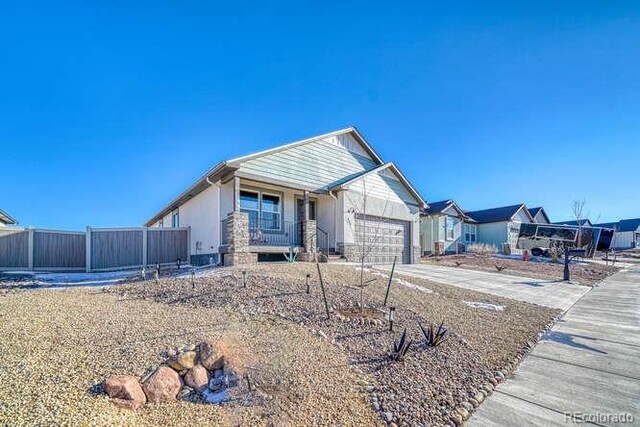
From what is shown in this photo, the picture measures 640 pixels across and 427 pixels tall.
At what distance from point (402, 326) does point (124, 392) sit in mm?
4009

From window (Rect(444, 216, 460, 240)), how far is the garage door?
10.7 meters

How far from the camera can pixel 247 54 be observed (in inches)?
462

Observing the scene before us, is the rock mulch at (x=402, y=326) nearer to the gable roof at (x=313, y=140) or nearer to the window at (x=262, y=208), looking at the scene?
the window at (x=262, y=208)

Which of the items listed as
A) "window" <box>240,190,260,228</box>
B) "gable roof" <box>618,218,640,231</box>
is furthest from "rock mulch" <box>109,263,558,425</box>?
"gable roof" <box>618,218,640,231</box>

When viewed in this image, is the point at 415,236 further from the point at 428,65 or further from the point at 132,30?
the point at 132,30

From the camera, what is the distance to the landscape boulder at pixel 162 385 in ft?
10.0

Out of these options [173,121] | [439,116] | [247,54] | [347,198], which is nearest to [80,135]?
[173,121]

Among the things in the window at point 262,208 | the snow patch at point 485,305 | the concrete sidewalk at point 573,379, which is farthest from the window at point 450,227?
the concrete sidewalk at point 573,379

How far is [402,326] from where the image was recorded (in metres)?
5.18

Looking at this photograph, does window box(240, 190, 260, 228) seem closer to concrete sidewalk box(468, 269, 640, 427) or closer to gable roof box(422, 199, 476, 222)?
concrete sidewalk box(468, 269, 640, 427)

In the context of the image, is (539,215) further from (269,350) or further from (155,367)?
(155,367)

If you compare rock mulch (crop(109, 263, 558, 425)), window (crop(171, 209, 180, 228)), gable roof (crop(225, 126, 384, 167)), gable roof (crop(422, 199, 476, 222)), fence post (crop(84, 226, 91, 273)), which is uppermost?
gable roof (crop(225, 126, 384, 167))

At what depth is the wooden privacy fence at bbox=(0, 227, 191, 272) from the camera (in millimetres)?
12922

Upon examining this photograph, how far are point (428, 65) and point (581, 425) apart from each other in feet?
37.7
